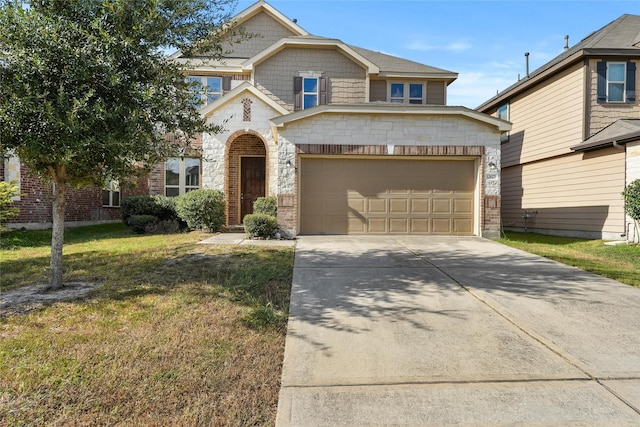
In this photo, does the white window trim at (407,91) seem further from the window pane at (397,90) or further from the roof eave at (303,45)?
the roof eave at (303,45)

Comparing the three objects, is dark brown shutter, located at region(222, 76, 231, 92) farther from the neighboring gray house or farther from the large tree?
the large tree

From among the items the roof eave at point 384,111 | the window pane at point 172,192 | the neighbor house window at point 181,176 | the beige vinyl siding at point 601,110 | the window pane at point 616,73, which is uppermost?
the window pane at point 616,73

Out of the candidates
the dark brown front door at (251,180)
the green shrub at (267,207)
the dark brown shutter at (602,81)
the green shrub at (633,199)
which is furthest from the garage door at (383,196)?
the dark brown shutter at (602,81)

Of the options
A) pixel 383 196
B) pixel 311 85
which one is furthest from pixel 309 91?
pixel 383 196

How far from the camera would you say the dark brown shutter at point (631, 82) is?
43.3 feet

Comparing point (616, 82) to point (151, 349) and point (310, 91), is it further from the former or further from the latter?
point (151, 349)

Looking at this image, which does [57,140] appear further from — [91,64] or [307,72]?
[307,72]

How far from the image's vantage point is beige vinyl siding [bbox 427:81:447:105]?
677 inches

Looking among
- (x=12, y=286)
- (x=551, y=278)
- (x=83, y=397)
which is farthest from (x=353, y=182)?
(x=83, y=397)

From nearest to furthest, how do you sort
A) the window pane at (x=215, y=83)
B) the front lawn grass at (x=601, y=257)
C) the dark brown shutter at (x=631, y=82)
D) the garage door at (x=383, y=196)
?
the front lawn grass at (x=601, y=257) → the garage door at (x=383, y=196) → the dark brown shutter at (x=631, y=82) → the window pane at (x=215, y=83)

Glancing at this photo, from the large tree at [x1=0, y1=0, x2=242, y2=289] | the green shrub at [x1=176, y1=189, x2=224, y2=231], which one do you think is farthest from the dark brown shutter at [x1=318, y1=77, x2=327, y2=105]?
the large tree at [x1=0, y1=0, x2=242, y2=289]

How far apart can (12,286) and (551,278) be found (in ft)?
29.2

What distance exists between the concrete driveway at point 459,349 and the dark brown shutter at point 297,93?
10186 mm

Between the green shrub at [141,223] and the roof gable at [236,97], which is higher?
the roof gable at [236,97]
